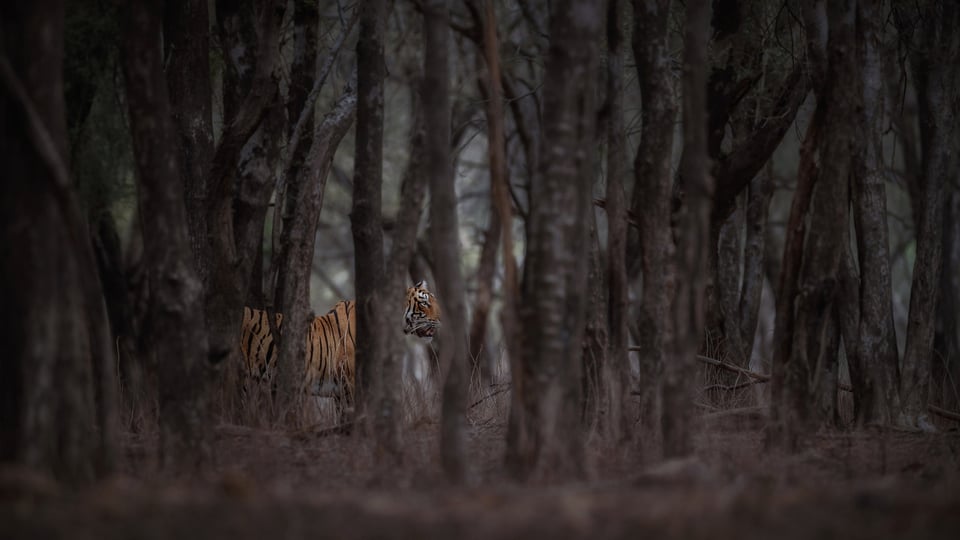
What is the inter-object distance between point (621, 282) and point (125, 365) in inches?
211

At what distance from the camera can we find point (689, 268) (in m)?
5.57

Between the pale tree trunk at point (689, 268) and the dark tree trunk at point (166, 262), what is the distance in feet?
8.76

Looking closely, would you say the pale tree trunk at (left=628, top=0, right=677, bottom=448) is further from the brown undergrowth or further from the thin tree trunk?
the thin tree trunk

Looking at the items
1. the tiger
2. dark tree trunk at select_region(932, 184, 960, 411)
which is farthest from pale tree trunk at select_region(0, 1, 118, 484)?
dark tree trunk at select_region(932, 184, 960, 411)

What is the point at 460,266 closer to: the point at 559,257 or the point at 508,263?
the point at 508,263

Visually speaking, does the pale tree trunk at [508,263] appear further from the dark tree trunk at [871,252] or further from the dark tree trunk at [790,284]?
the dark tree trunk at [871,252]

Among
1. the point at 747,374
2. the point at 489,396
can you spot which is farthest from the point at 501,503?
the point at 747,374

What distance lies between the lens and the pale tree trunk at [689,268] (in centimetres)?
561

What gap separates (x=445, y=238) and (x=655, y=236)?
1928mm

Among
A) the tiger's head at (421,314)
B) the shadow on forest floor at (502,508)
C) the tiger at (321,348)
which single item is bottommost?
the shadow on forest floor at (502,508)

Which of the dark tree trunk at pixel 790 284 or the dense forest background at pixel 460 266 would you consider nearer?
the dense forest background at pixel 460 266

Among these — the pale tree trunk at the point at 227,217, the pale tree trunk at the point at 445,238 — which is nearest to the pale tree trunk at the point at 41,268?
the pale tree trunk at the point at 445,238

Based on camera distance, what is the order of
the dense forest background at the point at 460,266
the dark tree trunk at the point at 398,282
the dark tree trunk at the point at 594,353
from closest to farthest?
the dense forest background at the point at 460,266 → the dark tree trunk at the point at 398,282 → the dark tree trunk at the point at 594,353

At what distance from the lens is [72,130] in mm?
10781
